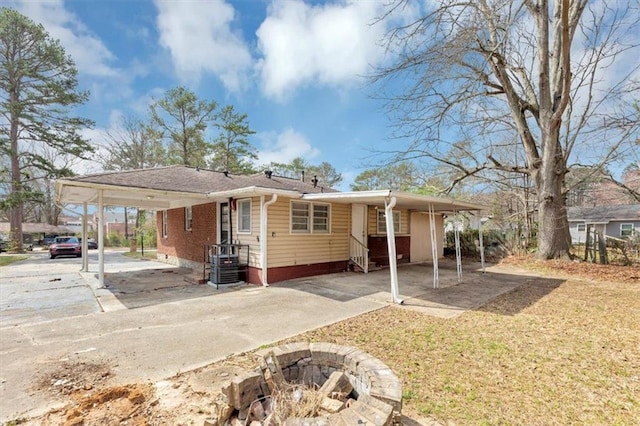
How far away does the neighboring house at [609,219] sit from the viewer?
86.8 feet

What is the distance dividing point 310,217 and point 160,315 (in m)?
5.09

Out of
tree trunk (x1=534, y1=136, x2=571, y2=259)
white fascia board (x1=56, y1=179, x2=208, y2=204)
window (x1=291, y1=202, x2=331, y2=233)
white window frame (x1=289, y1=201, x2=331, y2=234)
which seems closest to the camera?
white fascia board (x1=56, y1=179, x2=208, y2=204)

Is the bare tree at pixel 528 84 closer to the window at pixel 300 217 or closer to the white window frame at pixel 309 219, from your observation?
the white window frame at pixel 309 219

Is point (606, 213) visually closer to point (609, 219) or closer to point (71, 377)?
point (609, 219)

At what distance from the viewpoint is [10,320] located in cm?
533

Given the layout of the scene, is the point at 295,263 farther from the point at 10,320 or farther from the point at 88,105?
the point at 88,105

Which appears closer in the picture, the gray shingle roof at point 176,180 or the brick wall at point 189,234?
the gray shingle roof at point 176,180

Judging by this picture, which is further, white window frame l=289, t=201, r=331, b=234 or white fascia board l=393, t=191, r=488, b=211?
white window frame l=289, t=201, r=331, b=234

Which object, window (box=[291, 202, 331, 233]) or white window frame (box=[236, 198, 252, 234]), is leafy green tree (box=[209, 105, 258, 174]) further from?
window (box=[291, 202, 331, 233])

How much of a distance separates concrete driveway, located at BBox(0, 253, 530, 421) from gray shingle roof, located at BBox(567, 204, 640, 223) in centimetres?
2643

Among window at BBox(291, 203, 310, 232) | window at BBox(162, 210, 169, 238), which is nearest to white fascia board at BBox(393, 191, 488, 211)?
window at BBox(291, 203, 310, 232)

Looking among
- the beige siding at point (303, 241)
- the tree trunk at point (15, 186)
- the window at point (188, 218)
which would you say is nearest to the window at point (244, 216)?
the beige siding at point (303, 241)

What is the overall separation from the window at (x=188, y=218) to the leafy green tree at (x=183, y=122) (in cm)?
1478

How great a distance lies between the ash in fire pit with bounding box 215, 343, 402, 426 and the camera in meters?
1.91
